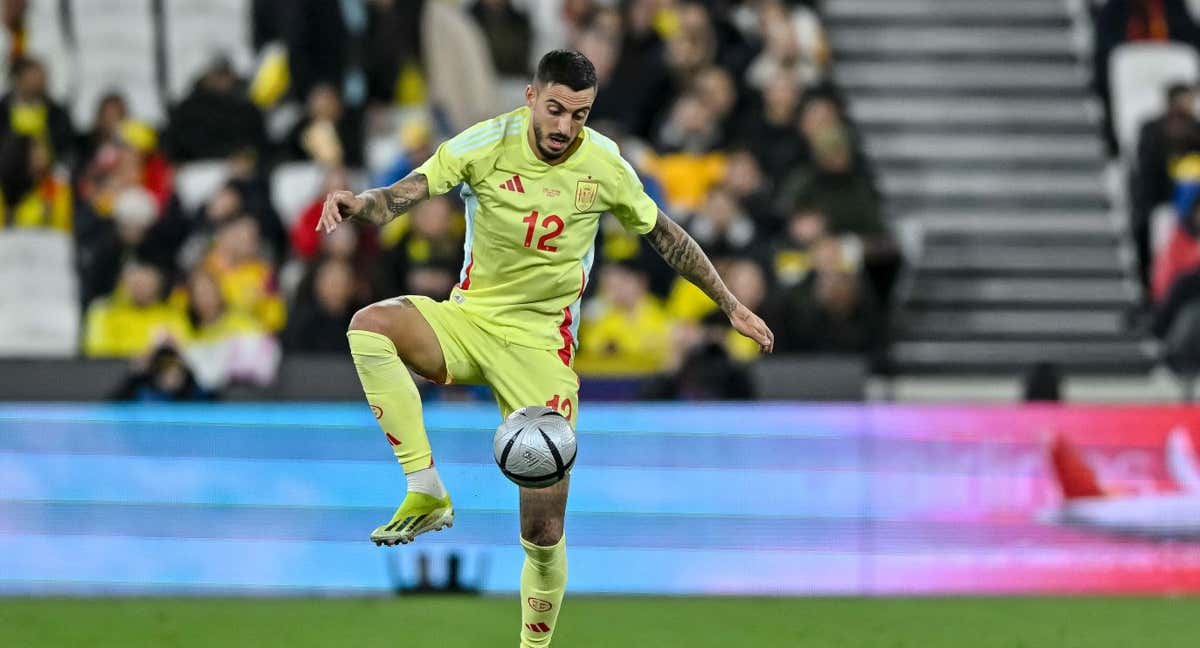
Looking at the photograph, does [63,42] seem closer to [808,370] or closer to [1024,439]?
[808,370]

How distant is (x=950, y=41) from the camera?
16.9m

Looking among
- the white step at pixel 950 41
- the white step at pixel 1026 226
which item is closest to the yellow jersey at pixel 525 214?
the white step at pixel 1026 226

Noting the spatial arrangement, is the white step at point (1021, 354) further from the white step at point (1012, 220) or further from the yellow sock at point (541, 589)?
the yellow sock at point (541, 589)

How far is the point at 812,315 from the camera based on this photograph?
13211mm

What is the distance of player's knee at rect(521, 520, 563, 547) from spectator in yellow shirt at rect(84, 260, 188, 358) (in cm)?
584

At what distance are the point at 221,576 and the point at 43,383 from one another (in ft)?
6.84

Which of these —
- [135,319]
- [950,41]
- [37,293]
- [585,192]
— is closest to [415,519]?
[585,192]

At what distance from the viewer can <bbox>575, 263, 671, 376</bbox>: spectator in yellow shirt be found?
13.1m

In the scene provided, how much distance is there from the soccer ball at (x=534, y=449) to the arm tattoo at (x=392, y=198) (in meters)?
0.96

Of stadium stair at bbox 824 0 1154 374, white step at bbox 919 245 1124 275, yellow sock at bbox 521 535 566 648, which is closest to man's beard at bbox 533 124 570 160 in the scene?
yellow sock at bbox 521 535 566 648

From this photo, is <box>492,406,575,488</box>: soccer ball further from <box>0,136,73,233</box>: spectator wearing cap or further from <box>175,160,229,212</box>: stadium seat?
<box>0,136,73,233</box>: spectator wearing cap

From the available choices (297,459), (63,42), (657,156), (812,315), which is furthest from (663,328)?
(63,42)

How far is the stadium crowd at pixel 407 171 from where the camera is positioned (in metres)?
13.2

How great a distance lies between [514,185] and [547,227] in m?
0.22
